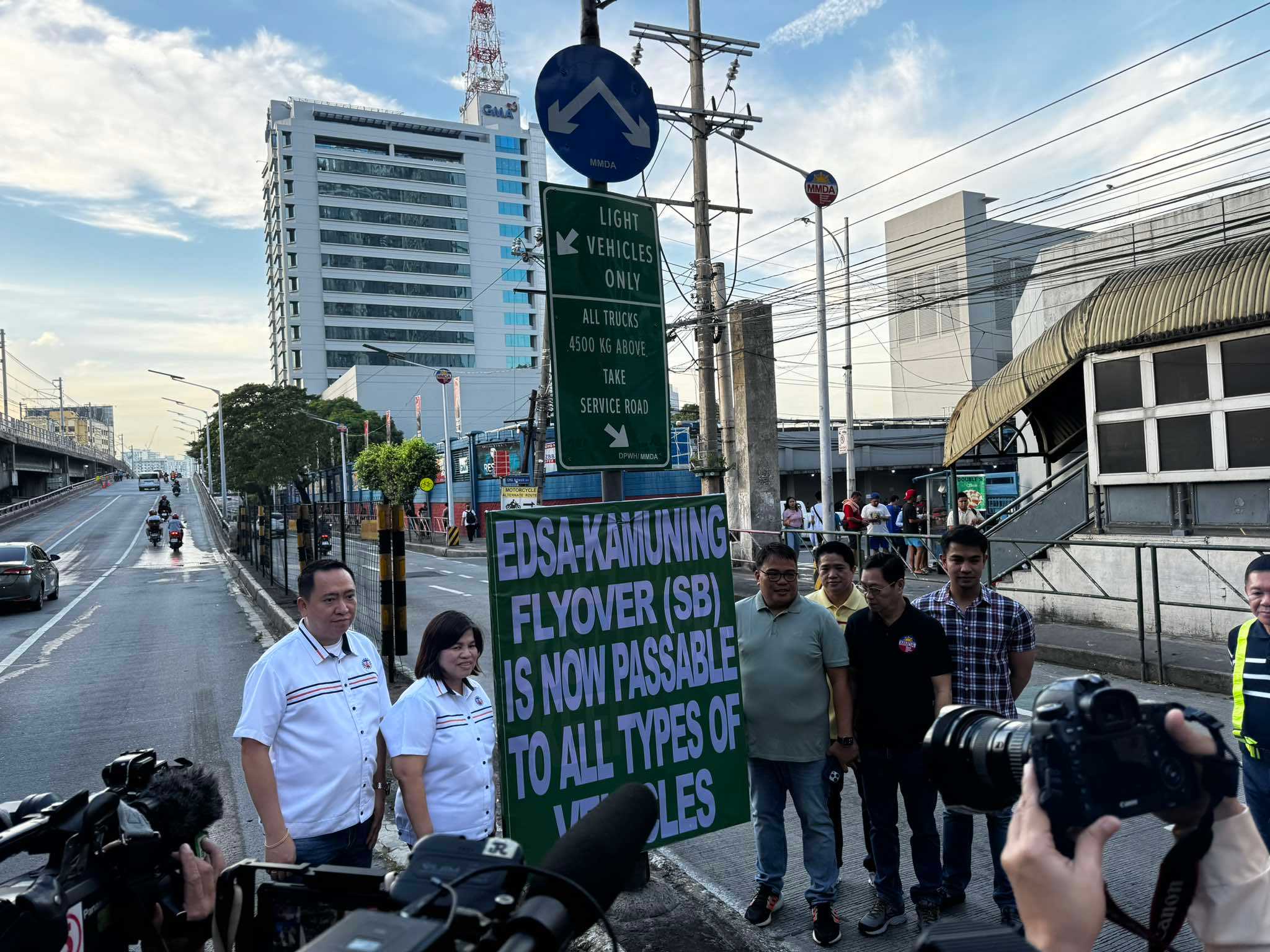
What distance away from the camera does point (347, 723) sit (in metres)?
3.38

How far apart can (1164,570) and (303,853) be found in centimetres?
1072

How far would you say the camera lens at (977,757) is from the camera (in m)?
1.61

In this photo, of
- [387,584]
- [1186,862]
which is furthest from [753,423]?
[1186,862]

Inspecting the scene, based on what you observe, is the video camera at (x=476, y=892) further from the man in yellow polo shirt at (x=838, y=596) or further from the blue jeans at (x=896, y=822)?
the man in yellow polo shirt at (x=838, y=596)

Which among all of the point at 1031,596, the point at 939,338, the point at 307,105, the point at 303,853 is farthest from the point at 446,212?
the point at 303,853

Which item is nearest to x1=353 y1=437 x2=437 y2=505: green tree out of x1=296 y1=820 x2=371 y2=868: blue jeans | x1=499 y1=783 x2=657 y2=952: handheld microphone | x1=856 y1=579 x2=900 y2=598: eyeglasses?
x1=856 y1=579 x2=900 y2=598: eyeglasses

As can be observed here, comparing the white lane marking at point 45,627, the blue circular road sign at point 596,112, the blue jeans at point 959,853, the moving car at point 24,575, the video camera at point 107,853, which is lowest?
the white lane marking at point 45,627

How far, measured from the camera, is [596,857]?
1291 millimetres

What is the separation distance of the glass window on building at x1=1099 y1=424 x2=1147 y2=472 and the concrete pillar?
9.32 m

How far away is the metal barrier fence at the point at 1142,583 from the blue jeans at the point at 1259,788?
538 centimetres

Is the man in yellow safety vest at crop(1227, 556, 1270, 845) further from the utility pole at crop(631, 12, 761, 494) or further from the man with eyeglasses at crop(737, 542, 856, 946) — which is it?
the utility pole at crop(631, 12, 761, 494)

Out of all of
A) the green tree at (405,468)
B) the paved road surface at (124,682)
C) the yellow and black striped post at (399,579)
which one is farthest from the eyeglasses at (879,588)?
the green tree at (405,468)

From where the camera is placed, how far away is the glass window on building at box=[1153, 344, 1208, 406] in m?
11.2

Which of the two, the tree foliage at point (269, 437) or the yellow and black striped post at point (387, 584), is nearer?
the yellow and black striped post at point (387, 584)
